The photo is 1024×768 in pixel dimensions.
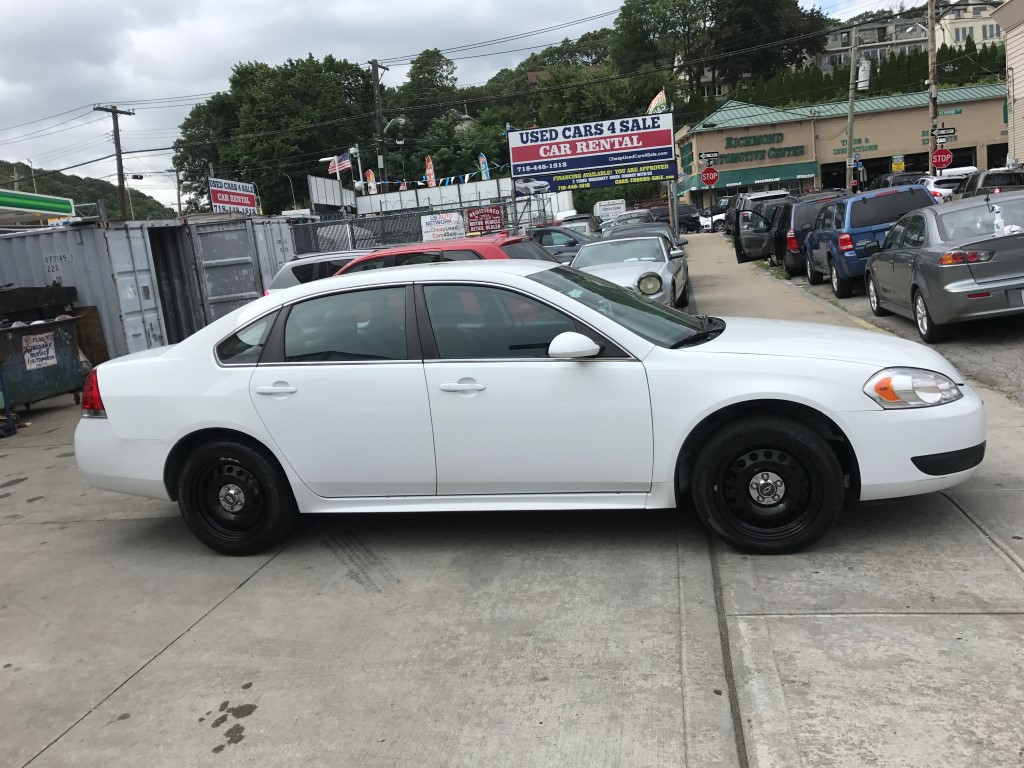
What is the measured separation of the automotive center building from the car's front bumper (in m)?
49.4

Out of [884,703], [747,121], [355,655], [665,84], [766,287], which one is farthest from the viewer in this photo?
[665,84]

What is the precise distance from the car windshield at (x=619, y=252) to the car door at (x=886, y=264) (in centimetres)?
303

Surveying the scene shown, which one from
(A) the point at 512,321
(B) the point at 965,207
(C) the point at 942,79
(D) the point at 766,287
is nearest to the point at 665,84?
(C) the point at 942,79

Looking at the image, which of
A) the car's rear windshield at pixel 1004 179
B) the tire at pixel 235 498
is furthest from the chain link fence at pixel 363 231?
the tire at pixel 235 498

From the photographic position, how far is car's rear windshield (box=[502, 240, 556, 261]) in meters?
9.55

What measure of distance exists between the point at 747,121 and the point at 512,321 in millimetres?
51682

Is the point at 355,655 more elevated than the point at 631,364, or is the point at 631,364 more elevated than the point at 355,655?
the point at 631,364

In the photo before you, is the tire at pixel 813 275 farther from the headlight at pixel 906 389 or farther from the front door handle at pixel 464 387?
the front door handle at pixel 464 387

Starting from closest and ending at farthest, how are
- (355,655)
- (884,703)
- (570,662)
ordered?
(884,703), (570,662), (355,655)

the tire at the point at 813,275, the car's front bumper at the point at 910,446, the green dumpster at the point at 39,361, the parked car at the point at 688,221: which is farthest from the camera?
the parked car at the point at 688,221

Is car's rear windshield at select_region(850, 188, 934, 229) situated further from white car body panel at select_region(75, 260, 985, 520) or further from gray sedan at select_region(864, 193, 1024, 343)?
white car body panel at select_region(75, 260, 985, 520)

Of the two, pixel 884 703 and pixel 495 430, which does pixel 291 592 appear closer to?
pixel 495 430

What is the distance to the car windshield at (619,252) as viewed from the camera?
13.4 m

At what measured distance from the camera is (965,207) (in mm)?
9383
